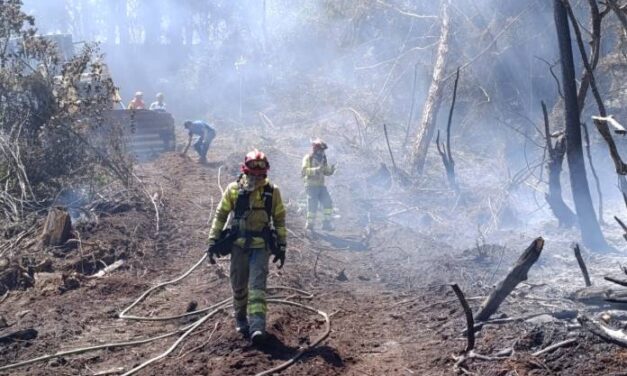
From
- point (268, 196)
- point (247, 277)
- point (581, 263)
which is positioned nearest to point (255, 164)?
point (268, 196)

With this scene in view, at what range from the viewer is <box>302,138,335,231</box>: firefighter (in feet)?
37.6

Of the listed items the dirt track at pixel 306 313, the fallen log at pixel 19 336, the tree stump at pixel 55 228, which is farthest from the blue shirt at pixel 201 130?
the fallen log at pixel 19 336

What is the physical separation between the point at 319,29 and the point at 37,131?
17469 mm

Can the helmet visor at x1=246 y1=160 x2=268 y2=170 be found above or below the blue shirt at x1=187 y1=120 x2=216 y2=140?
above

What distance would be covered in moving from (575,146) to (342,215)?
5090mm

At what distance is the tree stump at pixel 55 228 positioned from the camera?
9.30 metres

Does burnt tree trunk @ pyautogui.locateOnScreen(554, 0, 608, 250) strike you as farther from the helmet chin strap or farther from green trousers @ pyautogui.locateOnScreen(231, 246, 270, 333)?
green trousers @ pyautogui.locateOnScreen(231, 246, 270, 333)

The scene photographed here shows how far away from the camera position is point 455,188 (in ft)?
44.9

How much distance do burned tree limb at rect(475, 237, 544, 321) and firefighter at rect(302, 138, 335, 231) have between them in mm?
5761

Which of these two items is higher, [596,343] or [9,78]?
[9,78]

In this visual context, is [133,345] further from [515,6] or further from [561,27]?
[515,6]

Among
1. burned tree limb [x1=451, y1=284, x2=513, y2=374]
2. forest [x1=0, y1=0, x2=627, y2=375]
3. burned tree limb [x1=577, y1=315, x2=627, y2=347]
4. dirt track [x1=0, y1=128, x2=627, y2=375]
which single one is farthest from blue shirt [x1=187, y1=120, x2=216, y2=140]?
burned tree limb [x1=577, y1=315, x2=627, y2=347]

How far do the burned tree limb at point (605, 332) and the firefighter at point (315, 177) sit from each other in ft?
21.9

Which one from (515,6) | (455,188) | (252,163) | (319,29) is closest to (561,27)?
(455,188)
